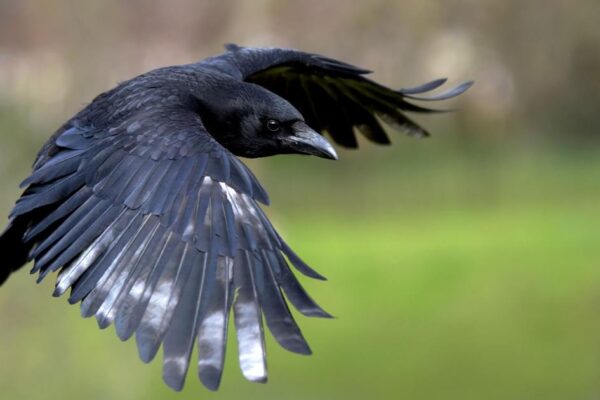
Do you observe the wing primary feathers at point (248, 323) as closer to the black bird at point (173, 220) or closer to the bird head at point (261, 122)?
the black bird at point (173, 220)

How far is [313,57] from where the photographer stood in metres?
7.34

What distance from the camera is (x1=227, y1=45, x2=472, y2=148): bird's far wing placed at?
738cm

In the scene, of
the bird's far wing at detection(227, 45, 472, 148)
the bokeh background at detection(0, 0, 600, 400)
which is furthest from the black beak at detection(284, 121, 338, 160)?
the bokeh background at detection(0, 0, 600, 400)

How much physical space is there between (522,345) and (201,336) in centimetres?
833

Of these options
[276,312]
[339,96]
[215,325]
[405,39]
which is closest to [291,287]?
[276,312]

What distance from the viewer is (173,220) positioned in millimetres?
5270

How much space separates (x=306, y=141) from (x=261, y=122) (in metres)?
0.23

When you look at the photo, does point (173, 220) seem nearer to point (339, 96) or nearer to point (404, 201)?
point (339, 96)

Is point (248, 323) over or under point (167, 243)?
under

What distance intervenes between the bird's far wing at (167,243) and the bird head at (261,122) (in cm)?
46

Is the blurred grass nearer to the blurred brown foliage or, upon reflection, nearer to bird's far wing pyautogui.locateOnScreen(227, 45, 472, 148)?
the blurred brown foliage

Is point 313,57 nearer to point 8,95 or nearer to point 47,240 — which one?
point 47,240

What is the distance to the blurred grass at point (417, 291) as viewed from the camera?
440 inches

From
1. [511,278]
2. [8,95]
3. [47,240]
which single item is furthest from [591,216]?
[47,240]
